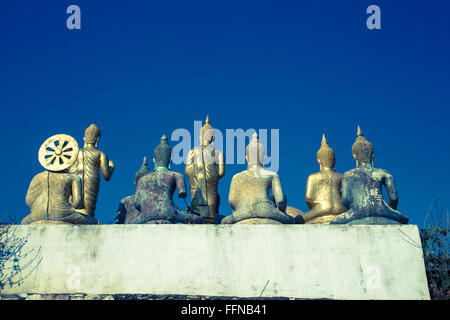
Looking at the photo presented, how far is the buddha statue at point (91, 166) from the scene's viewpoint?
11.6m

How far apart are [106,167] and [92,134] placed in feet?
2.91

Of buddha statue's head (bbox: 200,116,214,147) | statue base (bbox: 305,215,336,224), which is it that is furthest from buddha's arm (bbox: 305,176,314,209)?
buddha statue's head (bbox: 200,116,214,147)

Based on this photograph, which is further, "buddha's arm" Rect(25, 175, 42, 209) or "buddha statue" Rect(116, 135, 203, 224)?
"buddha's arm" Rect(25, 175, 42, 209)

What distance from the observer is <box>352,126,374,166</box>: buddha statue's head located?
962 centimetres

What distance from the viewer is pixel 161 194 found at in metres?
9.16

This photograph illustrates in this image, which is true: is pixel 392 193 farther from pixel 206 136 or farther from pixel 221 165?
pixel 206 136

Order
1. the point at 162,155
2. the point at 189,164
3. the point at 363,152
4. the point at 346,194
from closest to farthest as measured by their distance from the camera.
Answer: the point at 346,194 → the point at 363,152 → the point at 162,155 → the point at 189,164

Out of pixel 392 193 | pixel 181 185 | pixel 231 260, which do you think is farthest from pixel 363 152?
pixel 231 260

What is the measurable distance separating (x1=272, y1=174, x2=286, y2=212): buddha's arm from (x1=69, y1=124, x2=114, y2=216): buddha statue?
13.6 ft

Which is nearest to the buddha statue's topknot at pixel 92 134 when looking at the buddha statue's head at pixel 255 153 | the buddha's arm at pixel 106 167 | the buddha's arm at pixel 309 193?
the buddha's arm at pixel 106 167

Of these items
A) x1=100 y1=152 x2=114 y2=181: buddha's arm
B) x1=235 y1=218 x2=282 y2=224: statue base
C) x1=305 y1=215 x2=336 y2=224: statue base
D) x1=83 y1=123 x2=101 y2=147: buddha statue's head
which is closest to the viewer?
x1=235 y1=218 x2=282 y2=224: statue base

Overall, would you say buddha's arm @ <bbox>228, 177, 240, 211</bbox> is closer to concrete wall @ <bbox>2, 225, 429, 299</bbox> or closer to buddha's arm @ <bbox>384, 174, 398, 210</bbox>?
concrete wall @ <bbox>2, 225, 429, 299</bbox>
